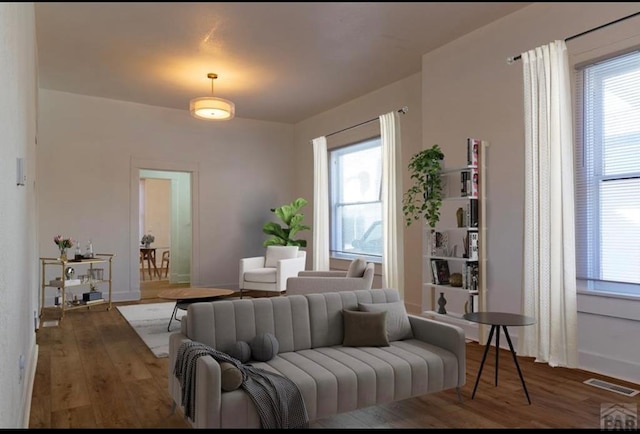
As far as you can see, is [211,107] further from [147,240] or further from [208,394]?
[147,240]

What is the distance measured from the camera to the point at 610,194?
3.31 metres

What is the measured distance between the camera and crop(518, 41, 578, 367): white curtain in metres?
3.32

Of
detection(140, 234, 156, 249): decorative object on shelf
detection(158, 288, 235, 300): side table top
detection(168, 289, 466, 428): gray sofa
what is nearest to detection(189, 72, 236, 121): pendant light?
detection(158, 288, 235, 300): side table top

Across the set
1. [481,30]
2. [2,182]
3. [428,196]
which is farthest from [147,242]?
[2,182]

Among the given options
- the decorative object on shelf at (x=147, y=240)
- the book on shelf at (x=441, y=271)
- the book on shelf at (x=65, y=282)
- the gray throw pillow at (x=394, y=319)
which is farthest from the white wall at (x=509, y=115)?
the decorative object on shelf at (x=147, y=240)

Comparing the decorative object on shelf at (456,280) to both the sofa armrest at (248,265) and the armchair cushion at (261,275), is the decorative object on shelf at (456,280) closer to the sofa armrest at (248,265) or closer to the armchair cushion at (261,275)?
the armchair cushion at (261,275)

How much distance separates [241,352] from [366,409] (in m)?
0.82

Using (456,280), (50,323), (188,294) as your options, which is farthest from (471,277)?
(50,323)

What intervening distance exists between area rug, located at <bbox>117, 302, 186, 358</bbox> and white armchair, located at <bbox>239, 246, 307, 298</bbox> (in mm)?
1088

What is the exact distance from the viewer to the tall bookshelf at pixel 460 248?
156 inches

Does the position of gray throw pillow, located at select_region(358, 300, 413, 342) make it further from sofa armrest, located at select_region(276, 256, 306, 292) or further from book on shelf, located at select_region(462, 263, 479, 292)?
sofa armrest, located at select_region(276, 256, 306, 292)

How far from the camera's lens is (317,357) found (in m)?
2.50

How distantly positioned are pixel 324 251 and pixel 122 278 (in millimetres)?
3027

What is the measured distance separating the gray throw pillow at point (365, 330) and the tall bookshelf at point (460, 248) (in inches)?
46.7
